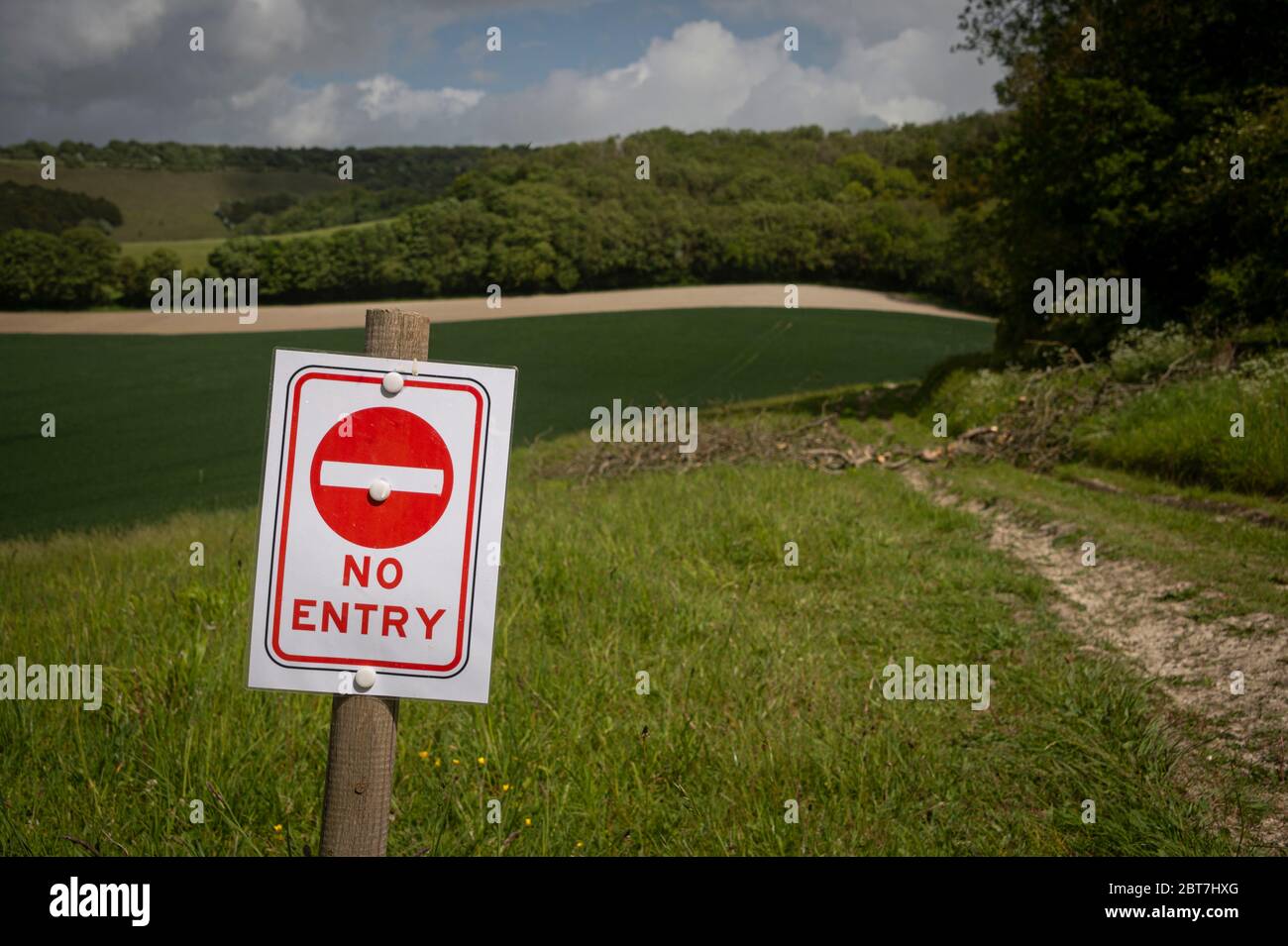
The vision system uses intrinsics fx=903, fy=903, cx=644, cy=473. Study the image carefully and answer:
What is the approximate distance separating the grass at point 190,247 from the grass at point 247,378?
16.1 ft

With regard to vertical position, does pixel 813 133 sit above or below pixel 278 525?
above

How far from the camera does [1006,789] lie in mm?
4098

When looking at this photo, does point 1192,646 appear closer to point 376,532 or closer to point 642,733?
point 642,733

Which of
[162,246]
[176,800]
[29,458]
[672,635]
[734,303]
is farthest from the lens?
[734,303]

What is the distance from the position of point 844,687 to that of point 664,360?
112ft

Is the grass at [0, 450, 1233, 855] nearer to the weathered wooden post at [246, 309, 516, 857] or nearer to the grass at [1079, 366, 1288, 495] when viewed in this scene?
the weathered wooden post at [246, 309, 516, 857]

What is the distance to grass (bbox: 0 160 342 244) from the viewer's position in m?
42.2

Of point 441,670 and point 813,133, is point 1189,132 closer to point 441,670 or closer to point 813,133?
point 441,670

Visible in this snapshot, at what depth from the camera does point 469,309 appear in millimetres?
53375

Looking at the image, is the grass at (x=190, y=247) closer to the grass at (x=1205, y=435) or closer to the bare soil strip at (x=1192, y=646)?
the grass at (x=1205, y=435)

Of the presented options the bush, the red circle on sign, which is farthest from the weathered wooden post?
the bush

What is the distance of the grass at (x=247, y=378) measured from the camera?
1720 cm

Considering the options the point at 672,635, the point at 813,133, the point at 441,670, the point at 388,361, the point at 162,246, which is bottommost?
the point at 672,635

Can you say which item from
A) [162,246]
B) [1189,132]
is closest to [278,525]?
[1189,132]
